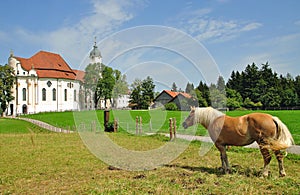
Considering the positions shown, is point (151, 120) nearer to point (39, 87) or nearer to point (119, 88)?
point (119, 88)

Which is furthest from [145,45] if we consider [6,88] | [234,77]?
[234,77]

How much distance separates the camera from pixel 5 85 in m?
54.0

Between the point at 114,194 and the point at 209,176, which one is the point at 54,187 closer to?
the point at 114,194

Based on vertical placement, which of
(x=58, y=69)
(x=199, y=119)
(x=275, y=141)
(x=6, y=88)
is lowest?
(x=275, y=141)

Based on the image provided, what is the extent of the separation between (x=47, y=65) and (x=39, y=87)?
270 inches

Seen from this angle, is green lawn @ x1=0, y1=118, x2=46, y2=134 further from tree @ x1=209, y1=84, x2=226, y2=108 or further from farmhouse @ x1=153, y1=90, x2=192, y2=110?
tree @ x1=209, y1=84, x2=226, y2=108

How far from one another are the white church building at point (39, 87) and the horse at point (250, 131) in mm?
50919

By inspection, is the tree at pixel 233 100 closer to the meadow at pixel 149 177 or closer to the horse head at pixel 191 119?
the meadow at pixel 149 177

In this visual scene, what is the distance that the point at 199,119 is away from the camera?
6457mm

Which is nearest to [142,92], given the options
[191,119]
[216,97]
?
[216,97]

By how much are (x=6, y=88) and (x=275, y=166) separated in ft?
190

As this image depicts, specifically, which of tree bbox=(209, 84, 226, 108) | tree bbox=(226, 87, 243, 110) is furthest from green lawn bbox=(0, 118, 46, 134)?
tree bbox=(226, 87, 243, 110)

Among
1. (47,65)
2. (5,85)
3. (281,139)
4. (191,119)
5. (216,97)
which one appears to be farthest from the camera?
(47,65)

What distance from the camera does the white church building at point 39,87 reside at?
55562mm
